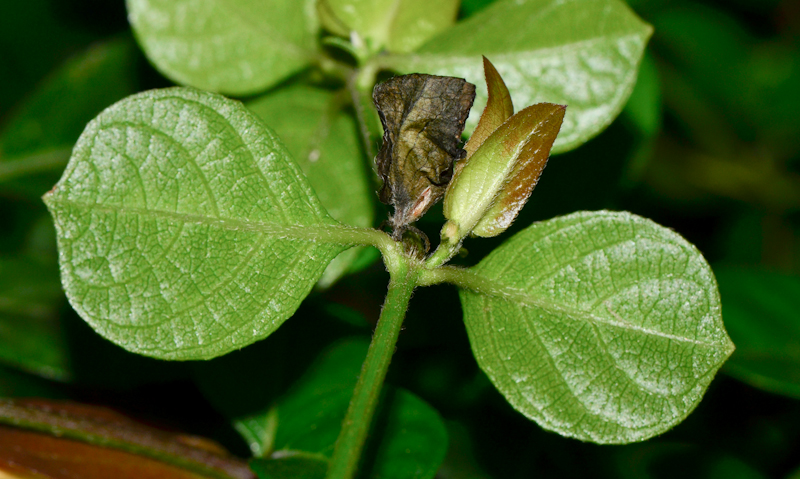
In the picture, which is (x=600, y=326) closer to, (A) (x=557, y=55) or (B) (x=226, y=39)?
(A) (x=557, y=55)

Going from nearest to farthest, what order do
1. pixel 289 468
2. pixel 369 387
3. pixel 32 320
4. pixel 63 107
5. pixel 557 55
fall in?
pixel 369 387
pixel 289 468
pixel 557 55
pixel 32 320
pixel 63 107

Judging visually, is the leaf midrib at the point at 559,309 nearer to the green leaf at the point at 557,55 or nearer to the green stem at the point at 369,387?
the green stem at the point at 369,387

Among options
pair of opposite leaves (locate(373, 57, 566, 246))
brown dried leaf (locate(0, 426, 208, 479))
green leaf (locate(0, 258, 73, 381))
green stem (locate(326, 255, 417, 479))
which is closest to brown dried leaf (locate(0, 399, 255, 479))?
brown dried leaf (locate(0, 426, 208, 479))

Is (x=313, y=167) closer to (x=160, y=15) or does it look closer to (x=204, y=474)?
(x=160, y=15)

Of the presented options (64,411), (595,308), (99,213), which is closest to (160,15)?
(99,213)

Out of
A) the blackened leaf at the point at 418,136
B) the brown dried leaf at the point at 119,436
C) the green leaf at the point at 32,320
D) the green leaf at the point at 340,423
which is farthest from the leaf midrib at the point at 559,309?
the green leaf at the point at 32,320

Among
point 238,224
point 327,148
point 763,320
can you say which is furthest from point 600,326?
point 763,320

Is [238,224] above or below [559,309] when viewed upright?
above
